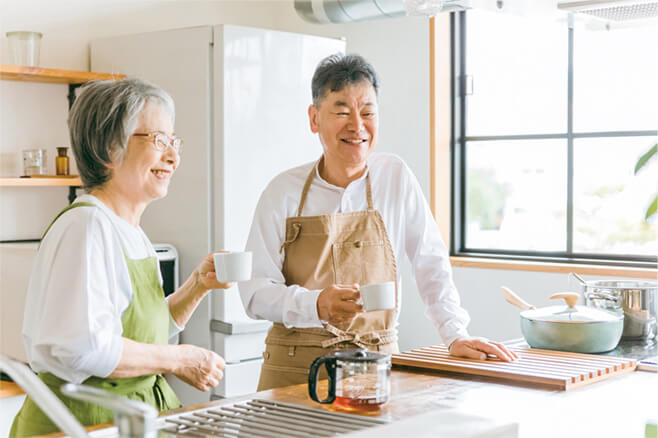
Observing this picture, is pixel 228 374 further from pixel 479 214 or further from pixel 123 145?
pixel 123 145

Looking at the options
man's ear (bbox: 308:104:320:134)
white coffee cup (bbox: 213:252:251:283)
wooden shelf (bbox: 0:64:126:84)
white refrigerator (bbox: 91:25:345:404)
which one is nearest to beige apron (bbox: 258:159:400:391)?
A: man's ear (bbox: 308:104:320:134)

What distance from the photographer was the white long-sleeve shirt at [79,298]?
1.57 m

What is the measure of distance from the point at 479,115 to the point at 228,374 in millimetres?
1938

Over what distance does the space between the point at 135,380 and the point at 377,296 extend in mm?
552

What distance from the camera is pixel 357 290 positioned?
76.4 inches

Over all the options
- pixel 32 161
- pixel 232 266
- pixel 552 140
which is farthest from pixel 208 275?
pixel 552 140

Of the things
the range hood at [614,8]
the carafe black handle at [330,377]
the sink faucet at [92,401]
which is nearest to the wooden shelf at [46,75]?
the range hood at [614,8]

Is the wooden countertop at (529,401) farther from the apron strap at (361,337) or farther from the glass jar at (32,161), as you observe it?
the glass jar at (32,161)

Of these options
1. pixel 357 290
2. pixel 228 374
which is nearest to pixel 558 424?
pixel 357 290

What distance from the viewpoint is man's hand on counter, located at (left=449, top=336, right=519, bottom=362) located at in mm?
2076

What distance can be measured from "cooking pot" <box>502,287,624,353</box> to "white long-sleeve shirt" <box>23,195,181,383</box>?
1.13 meters

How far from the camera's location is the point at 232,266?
1816mm

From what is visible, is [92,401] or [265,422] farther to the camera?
[265,422]

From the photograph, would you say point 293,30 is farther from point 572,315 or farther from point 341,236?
point 572,315
